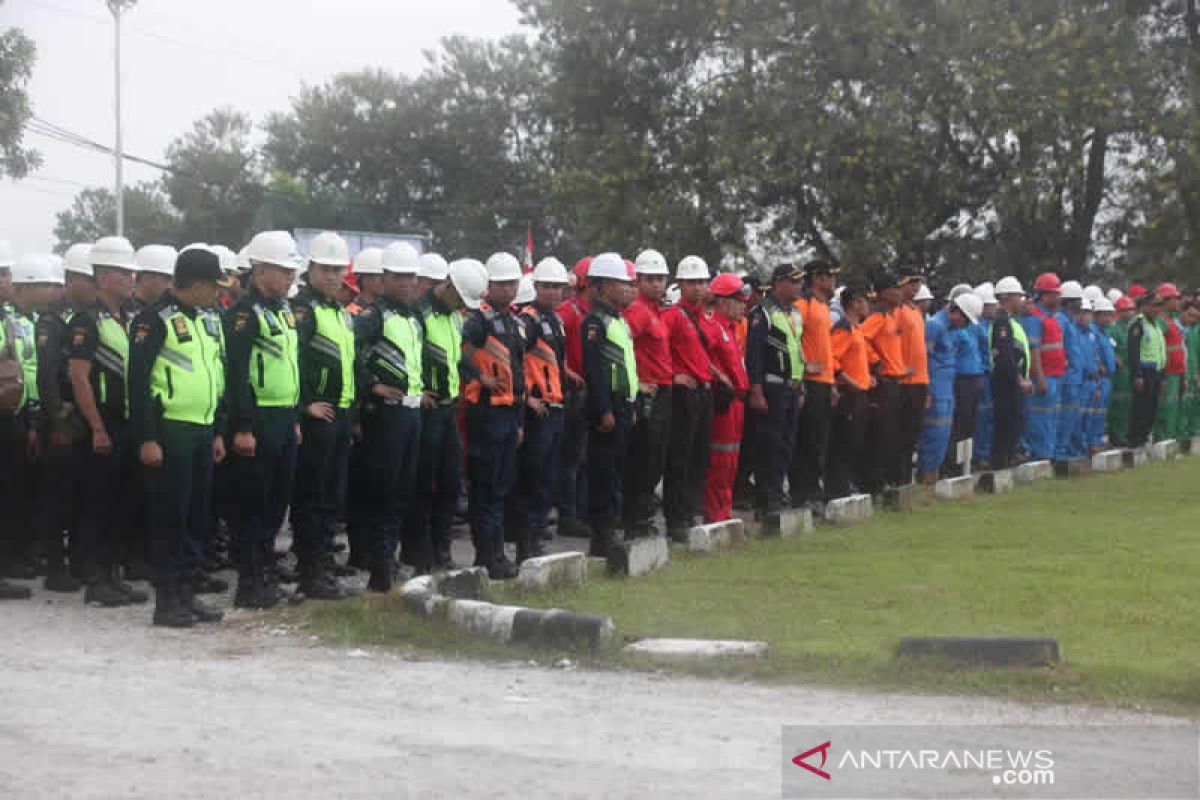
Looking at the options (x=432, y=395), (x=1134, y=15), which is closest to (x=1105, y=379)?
(x=1134, y=15)

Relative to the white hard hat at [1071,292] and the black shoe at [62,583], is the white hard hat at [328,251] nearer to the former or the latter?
the black shoe at [62,583]

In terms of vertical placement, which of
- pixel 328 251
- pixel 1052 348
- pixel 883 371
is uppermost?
pixel 328 251

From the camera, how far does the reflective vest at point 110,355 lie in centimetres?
1083

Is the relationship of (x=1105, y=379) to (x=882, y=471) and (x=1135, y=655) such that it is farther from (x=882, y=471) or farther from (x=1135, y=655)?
(x=1135, y=655)

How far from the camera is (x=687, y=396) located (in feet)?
43.0

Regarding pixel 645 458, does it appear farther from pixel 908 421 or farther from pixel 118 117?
pixel 118 117

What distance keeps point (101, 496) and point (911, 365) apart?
863 cm

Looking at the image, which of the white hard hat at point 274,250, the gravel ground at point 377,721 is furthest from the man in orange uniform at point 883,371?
the gravel ground at point 377,721

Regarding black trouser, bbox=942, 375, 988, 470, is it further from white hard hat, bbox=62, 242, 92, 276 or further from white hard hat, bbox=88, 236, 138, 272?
white hard hat, bbox=88, 236, 138, 272

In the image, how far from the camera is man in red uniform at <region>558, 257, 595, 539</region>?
1452cm

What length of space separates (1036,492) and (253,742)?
13.0m

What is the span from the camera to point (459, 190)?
6228 centimetres

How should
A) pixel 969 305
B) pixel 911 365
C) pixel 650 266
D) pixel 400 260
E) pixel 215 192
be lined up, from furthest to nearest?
pixel 215 192 → pixel 969 305 → pixel 911 365 → pixel 650 266 → pixel 400 260

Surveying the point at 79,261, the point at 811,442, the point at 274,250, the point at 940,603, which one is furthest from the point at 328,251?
the point at 811,442
